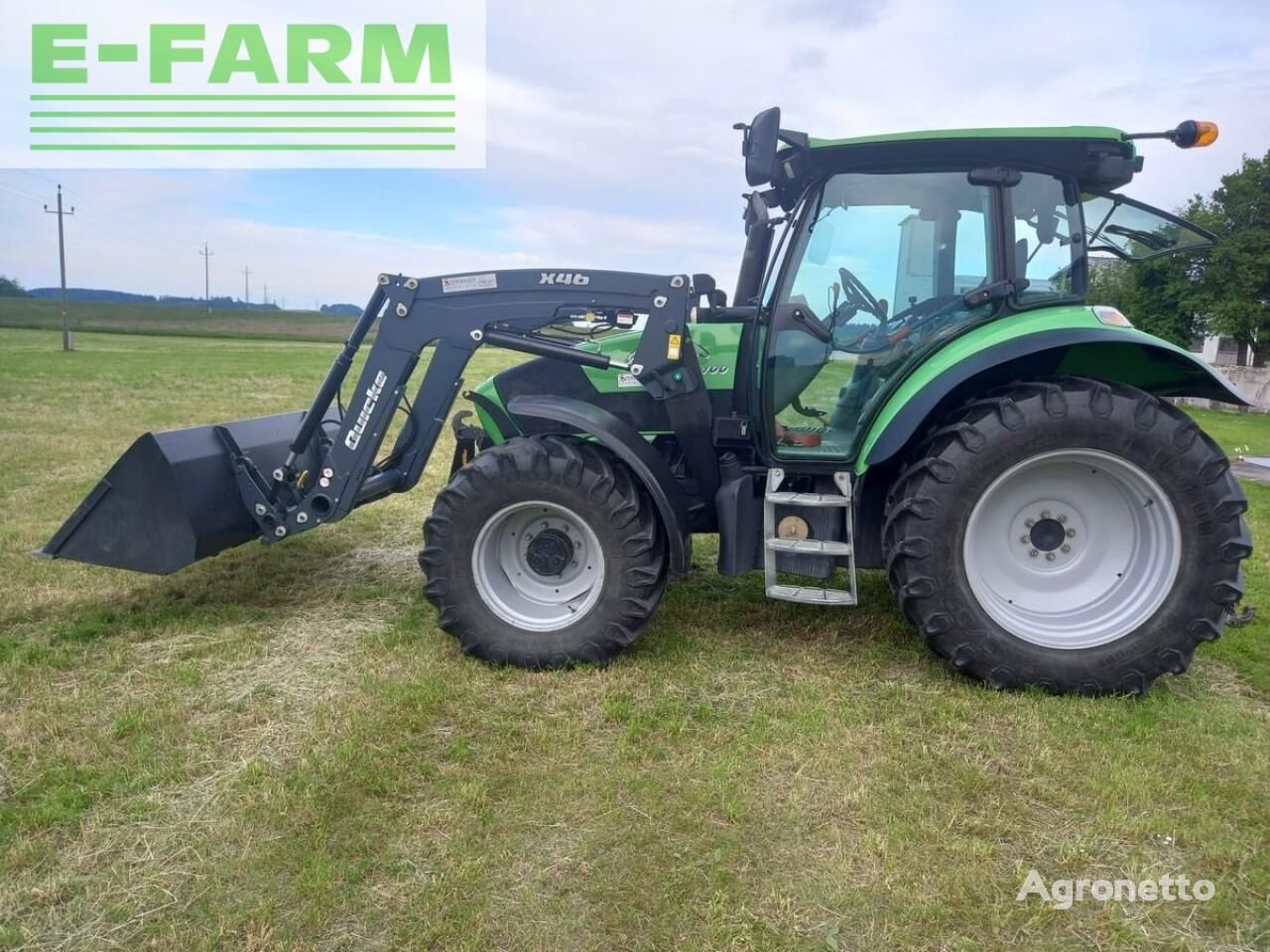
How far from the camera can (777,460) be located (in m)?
4.14

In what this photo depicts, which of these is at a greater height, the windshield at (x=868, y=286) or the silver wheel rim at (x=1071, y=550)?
the windshield at (x=868, y=286)

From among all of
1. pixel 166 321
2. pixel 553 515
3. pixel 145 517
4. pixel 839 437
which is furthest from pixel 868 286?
pixel 166 321

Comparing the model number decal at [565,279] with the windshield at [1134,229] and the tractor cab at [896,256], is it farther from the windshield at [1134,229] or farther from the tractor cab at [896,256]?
the windshield at [1134,229]

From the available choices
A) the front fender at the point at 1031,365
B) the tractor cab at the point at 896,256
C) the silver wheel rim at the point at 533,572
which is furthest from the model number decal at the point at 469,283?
the front fender at the point at 1031,365

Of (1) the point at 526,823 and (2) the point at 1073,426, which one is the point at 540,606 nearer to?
(1) the point at 526,823

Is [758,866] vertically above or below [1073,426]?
below

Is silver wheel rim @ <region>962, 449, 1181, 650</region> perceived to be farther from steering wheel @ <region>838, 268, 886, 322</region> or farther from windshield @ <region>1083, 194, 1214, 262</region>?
windshield @ <region>1083, 194, 1214, 262</region>

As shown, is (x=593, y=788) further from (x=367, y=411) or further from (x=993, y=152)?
(x=993, y=152)

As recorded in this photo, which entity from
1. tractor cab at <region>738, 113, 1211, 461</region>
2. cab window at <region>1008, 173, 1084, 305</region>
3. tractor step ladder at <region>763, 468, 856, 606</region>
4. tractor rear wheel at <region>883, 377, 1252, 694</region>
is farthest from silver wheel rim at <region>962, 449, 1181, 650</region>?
cab window at <region>1008, 173, 1084, 305</region>

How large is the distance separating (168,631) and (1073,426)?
4396 millimetres

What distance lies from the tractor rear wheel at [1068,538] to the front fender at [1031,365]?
16 centimetres

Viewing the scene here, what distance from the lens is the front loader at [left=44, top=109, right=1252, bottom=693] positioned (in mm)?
3596

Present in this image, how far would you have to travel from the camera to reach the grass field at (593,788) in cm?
237

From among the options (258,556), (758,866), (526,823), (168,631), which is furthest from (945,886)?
(258,556)
